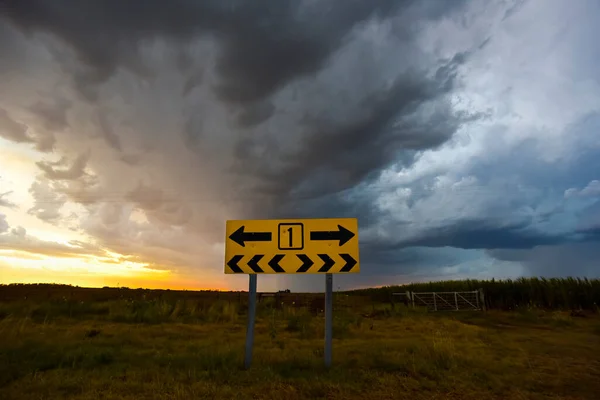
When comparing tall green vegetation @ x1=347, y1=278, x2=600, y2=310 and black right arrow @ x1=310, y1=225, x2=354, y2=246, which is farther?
tall green vegetation @ x1=347, y1=278, x2=600, y2=310

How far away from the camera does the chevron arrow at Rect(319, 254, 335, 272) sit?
7348 millimetres

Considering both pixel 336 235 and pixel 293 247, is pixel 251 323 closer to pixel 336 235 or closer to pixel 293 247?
pixel 293 247

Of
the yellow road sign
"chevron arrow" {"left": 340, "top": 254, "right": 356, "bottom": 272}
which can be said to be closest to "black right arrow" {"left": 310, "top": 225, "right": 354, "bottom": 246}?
the yellow road sign

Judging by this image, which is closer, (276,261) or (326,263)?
(326,263)

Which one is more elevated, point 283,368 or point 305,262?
point 305,262

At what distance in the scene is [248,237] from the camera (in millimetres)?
7738

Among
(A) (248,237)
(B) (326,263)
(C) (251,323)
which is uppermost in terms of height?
(A) (248,237)

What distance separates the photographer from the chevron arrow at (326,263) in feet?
24.1

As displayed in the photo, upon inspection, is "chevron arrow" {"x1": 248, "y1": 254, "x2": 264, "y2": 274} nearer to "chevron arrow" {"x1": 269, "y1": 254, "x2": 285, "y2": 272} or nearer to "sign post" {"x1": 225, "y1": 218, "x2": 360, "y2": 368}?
"sign post" {"x1": 225, "y1": 218, "x2": 360, "y2": 368}

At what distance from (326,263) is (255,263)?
1435 mm

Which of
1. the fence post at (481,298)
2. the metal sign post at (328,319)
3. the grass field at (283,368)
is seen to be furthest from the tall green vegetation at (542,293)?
the metal sign post at (328,319)

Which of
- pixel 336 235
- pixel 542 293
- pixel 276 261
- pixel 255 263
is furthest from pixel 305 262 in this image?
pixel 542 293

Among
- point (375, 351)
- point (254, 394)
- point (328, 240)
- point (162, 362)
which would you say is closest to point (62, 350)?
point (162, 362)

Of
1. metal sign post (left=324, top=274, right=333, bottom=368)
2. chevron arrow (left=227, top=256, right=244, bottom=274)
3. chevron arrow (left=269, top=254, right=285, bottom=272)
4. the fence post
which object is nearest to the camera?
metal sign post (left=324, top=274, right=333, bottom=368)
